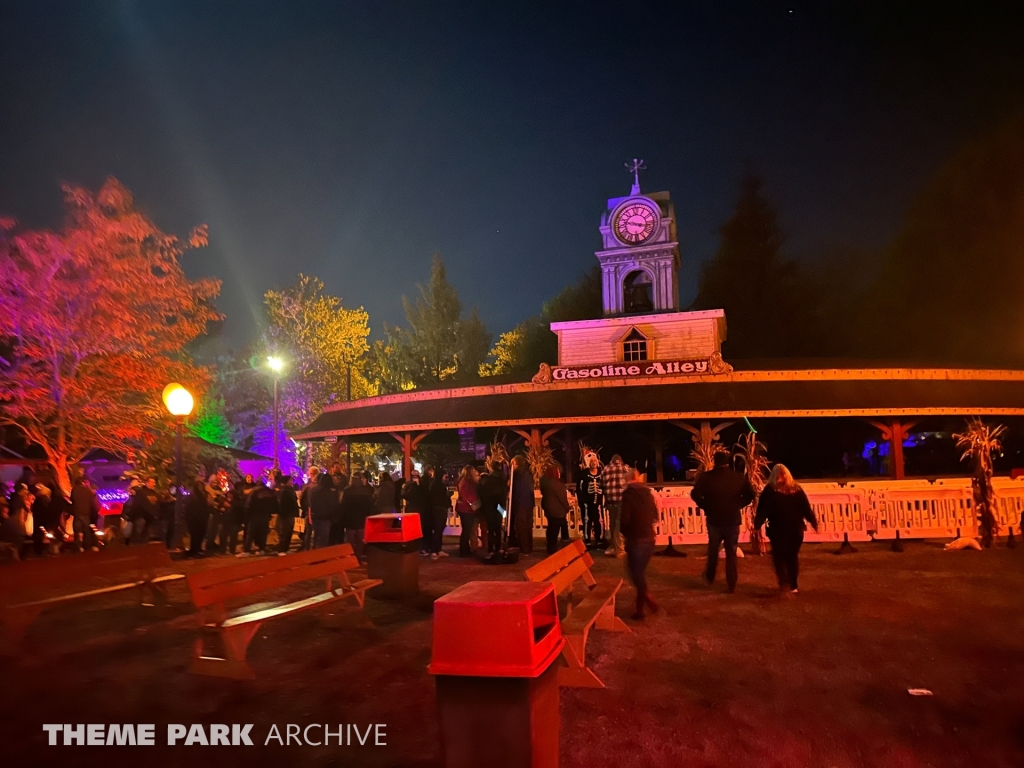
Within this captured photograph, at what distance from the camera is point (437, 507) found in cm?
1213

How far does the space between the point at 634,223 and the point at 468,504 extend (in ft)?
68.6

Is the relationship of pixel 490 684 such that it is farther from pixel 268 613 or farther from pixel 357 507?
pixel 357 507

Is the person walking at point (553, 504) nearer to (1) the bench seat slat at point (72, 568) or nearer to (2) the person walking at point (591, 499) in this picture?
(2) the person walking at point (591, 499)

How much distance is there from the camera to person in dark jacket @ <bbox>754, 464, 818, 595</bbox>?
8.04 metres

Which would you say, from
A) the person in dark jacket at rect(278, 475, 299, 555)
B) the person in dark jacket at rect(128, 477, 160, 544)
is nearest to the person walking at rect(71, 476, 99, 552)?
the person in dark jacket at rect(128, 477, 160, 544)

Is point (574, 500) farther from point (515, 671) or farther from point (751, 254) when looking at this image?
point (751, 254)

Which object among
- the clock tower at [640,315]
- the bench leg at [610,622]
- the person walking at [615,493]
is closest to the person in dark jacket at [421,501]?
the person walking at [615,493]

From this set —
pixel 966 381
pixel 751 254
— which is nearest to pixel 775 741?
pixel 966 381

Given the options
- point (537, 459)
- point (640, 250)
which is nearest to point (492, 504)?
point (537, 459)

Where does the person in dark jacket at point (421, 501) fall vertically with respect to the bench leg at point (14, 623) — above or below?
above

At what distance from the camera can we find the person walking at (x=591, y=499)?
1292 centimetres

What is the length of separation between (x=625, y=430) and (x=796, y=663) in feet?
72.5

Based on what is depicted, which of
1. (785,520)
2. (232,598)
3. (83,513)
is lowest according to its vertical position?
(232,598)

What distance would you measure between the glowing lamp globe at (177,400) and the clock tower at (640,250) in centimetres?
2088
